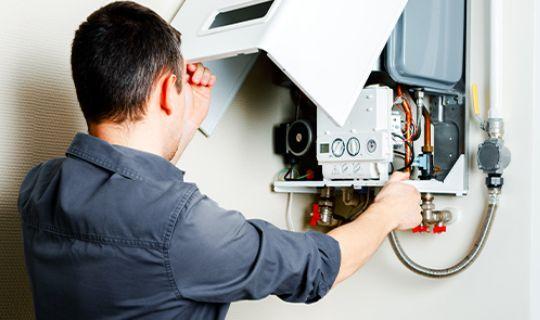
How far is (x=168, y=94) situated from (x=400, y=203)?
0.54 metres

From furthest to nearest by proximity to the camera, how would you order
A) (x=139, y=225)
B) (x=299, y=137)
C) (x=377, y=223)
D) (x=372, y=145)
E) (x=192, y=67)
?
(x=299, y=137) → (x=372, y=145) → (x=192, y=67) → (x=377, y=223) → (x=139, y=225)

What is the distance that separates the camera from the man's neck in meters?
0.96

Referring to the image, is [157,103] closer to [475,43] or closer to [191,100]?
[191,100]

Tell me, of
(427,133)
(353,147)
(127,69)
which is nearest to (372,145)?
(353,147)

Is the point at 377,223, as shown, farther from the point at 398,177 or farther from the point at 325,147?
the point at 325,147

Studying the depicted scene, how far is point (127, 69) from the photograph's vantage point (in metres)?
0.94

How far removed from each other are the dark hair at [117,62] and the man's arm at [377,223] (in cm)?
42

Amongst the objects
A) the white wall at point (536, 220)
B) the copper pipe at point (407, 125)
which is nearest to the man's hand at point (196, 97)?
the copper pipe at point (407, 125)

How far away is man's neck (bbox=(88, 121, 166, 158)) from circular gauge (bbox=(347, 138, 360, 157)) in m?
0.58

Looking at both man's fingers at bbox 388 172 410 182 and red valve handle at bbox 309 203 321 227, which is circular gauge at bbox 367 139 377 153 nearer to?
man's fingers at bbox 388 172 410 182

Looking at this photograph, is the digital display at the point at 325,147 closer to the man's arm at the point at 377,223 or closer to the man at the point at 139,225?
the man's arm at the point at 377,223

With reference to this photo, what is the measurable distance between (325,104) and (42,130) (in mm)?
649

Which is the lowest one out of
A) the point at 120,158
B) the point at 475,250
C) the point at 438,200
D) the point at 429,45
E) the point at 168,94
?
the point at 475,250

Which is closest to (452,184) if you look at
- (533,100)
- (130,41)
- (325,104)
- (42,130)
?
(533,100)
